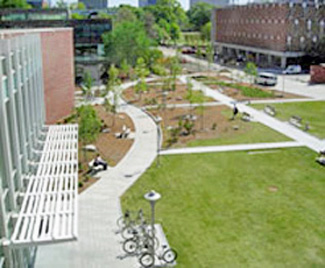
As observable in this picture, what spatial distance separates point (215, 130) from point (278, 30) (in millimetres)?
33629

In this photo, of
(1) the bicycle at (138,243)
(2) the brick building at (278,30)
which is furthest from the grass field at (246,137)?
(2) the brick building at (278,30)

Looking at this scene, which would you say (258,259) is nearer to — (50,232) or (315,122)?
(50,232)

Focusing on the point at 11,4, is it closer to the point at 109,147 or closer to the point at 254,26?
the point at 254,26

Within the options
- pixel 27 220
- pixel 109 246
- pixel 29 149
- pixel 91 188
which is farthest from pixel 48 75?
pixel 27 220

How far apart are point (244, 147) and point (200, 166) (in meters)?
3.90

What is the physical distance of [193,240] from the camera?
14898 mm

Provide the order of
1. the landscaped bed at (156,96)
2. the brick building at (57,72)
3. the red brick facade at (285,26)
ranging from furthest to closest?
the red brick facade at (285,26) < the landscaped bed at (156,96) < the brick building at (57,72)

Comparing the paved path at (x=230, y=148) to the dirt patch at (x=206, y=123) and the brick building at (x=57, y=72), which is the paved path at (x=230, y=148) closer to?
the dirt patch at (x=206, y=123)

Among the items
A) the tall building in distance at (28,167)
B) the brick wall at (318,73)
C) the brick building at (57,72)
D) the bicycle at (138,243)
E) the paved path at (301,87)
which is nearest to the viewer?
the tall building in distance at (28,167)

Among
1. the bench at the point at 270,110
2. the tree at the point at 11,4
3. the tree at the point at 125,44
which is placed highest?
the tree at the point at 11,4

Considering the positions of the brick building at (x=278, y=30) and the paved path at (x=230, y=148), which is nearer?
the paved path at (x=230, y=148)

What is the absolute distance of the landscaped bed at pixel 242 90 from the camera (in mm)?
38938

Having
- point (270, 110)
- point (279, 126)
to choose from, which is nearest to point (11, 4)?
point (270, 110)

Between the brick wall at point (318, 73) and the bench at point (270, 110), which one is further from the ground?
the brick wall at point (318, 73)
